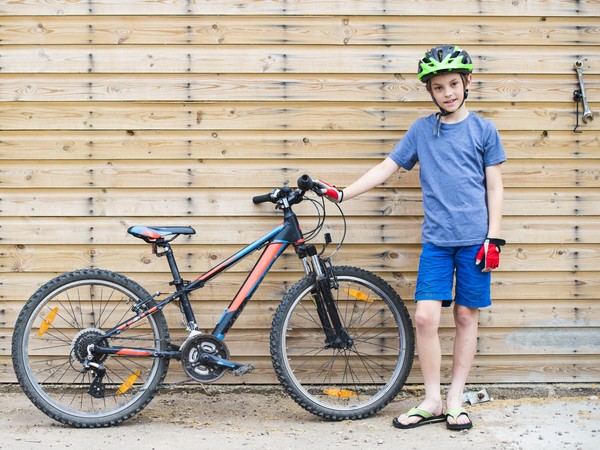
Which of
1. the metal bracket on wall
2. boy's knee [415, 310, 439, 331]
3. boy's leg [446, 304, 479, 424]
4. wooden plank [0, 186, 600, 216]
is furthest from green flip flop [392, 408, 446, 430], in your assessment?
the metal bracket on wall

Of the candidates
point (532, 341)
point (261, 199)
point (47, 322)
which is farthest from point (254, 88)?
point (532, 341)

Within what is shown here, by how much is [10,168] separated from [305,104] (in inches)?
72.9

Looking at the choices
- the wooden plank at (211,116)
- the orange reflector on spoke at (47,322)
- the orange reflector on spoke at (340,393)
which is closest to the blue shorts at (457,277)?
the orange reflector on spoke at (340,393)

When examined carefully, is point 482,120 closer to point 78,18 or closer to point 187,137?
point 187,137

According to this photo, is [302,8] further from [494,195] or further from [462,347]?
[462,347]

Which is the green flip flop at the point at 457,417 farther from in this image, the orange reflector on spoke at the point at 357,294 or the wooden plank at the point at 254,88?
the wooden plank at the point at 254,88

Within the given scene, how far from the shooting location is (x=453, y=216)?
4.47 meters

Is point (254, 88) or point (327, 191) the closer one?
point (327, 191)

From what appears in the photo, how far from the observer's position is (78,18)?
4.94 meters

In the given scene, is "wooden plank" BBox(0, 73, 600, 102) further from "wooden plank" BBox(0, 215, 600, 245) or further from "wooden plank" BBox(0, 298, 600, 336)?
"wooden plank" BBox(0, 298, 600, 336)

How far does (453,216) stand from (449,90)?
2.26 ft

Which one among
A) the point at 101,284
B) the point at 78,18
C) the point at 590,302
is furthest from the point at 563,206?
the point at 78,18

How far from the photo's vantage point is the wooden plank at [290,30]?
493 centimetres

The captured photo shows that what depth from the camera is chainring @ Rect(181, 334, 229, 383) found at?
452cm
